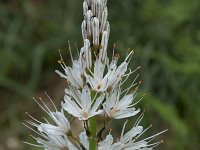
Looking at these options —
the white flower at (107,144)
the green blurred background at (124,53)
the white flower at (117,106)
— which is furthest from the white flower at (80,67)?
the green blurred background at (124,53)

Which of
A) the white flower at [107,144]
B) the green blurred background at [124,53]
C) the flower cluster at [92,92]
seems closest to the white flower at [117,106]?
the flower cluster at [92,92]

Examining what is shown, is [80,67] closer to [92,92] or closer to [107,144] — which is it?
[92,92]

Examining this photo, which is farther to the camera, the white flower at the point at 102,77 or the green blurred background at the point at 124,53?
the green blurred background at the point at 124,53

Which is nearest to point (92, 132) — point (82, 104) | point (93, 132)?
point (93, 132)

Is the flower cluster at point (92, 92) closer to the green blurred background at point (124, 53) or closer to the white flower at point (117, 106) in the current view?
the white flower at point (117, 106)

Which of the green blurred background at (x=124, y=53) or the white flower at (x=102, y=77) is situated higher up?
the green blurred background at (x=124, y=53)

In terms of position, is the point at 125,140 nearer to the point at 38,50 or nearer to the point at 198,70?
the point at 198,70

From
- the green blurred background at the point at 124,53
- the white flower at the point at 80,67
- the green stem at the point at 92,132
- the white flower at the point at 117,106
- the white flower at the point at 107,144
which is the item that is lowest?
the white flower at the point at 107,144
